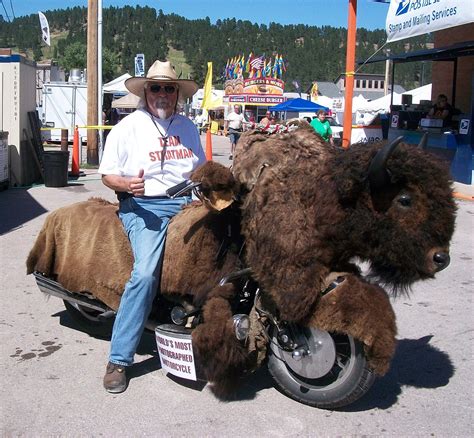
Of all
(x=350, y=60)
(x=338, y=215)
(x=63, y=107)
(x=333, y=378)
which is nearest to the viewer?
(x=338, y=215)

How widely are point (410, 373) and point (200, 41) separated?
171909 mm

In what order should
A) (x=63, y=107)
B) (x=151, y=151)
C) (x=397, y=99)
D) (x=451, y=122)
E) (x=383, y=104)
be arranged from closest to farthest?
1. (x=151, y=151)
2. (x=451, y=122)
3. (x=63, y=107)
4. (x=383, y=104)
5. (x=397, y=99)

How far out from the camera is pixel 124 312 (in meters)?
3.80

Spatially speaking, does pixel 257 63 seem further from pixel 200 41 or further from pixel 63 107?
pixel 200 41

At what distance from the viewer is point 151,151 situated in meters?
3.96

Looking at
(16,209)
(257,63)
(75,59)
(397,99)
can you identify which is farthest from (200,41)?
(16,209)

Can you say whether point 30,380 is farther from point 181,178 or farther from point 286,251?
point 286,251

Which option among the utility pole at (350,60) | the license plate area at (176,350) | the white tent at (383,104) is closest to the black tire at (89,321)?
the license plate area at (176,350)

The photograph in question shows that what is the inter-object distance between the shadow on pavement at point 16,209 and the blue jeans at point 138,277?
17.2ft

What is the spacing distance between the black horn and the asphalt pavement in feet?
4.58

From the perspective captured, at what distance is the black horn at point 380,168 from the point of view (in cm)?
286

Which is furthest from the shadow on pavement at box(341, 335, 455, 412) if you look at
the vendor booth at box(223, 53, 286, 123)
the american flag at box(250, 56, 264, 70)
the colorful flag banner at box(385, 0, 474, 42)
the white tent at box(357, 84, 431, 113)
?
the american flag at box(250, 56, 264, 70)

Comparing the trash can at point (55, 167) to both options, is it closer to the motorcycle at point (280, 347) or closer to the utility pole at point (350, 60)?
the utility pole at point (350, 60)

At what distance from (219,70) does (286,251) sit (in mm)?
124122
